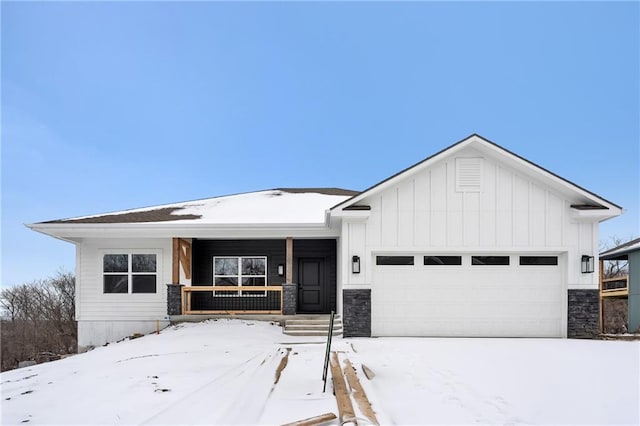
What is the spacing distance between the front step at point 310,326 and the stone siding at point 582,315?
232 inches

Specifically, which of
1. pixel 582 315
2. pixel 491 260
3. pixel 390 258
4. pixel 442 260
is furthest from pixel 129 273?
pixel 582 315

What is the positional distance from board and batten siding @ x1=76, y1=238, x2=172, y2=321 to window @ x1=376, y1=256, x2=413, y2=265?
677 centimetres

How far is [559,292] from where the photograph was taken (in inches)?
413

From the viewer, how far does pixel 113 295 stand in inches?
508

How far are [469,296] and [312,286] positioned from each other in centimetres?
531

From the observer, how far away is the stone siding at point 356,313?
10.3m

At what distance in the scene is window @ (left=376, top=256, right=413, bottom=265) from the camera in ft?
34.8

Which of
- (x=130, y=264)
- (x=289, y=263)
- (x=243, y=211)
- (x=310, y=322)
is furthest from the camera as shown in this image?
(x=243, y=211)

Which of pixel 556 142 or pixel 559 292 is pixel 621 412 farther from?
pixel 556 142

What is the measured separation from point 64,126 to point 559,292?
39665 millimetres

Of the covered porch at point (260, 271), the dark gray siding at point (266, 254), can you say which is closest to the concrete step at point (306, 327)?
the covered porch at point (260, 271)

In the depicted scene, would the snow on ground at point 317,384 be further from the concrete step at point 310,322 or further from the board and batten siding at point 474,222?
the board and batten siding at point 474,222

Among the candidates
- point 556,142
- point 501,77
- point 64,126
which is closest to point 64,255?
point 64,126

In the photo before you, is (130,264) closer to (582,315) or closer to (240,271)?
(240,271)
